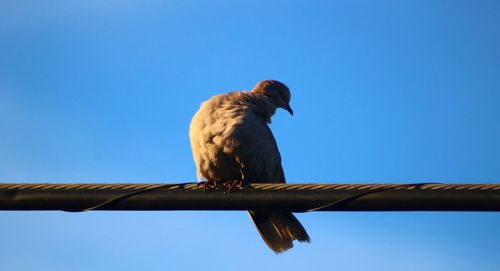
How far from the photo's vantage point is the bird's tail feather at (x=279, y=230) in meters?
7.66

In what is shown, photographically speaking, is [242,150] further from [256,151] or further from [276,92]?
[276,92]

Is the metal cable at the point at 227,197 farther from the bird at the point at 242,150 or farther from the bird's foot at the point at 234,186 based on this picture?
the bird at the point at 242,150

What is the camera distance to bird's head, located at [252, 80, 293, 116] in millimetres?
10211

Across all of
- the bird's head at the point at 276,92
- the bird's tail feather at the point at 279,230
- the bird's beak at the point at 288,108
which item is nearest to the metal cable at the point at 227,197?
the bird's tail feather at the point at 279,230

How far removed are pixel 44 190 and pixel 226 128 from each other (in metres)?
3.12

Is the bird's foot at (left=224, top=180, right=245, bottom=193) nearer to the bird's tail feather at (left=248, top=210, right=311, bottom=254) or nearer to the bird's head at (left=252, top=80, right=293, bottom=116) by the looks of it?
the bird's tail feather at (left=248, top=210, right=311, bottom=254)

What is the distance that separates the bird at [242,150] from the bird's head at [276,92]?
53.7 inches

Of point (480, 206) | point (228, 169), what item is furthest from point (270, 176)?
point (480, 206)

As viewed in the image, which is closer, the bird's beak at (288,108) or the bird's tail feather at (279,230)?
the bird's tail feather at (279,230)

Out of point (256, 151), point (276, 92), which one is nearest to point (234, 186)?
point (256, 151)

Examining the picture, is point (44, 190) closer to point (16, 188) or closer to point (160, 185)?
point (16, 188)

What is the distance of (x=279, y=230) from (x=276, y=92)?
9.71 ft


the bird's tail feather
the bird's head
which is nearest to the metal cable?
the bird's tail feather

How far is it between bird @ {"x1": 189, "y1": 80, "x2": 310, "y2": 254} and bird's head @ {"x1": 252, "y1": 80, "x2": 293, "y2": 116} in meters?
1.36
